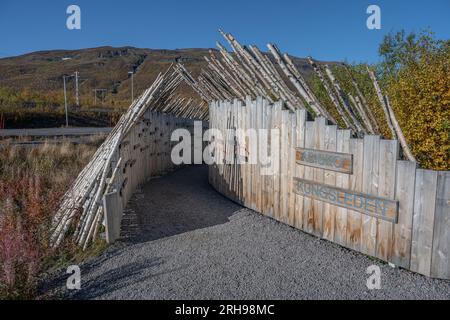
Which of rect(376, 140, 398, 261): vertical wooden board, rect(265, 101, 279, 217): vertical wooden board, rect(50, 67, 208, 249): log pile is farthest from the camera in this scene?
rect(265, 101, 279, 217): vertical wooden board

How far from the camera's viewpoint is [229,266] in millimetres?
4242

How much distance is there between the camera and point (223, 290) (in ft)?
12.1

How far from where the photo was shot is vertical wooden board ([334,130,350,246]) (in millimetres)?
4691

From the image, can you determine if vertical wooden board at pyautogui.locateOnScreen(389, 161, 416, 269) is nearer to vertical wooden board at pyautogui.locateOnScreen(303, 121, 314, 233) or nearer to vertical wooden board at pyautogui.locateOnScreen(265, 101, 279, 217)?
vertical wooden board at pyautogui.locateOnScreen(303, 121, 314, 233)

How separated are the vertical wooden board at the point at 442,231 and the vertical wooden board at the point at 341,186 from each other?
1123 mm

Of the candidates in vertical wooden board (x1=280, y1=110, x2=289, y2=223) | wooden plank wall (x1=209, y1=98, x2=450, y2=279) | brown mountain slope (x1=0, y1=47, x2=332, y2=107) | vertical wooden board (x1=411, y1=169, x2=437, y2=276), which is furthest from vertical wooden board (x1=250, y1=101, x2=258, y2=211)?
brown mountain slope (x1=0, y1=47, x2=332, y2=107)

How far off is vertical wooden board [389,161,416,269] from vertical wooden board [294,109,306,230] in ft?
5.10

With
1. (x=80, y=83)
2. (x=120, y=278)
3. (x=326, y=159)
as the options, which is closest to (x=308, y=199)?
(x=326, y=159)

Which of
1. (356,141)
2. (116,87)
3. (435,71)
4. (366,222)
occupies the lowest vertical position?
(366,222)

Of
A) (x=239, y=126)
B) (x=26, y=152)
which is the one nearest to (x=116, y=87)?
(x=26, y=152)

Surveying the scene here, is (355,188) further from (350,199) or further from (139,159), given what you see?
(139,159)

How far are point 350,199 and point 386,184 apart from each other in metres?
0.56

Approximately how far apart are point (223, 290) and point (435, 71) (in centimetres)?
628
